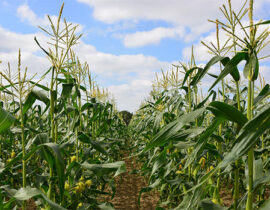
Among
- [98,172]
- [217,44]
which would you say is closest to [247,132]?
[98,172]

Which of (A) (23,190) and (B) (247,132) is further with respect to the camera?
(A) (23,190)

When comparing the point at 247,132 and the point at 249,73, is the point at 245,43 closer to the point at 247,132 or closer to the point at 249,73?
the point at 249,73

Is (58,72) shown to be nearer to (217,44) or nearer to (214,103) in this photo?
(217,44)

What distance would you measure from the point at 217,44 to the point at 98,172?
132 centimetres

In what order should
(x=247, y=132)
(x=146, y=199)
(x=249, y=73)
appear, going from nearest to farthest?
(x=247, y=132) → (x=249, y=73) → (x=146, y=199)

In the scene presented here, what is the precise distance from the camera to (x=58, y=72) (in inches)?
79.8

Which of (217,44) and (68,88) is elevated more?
(217,44)

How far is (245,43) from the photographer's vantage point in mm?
1152

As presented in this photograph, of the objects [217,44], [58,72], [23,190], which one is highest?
[217,44]

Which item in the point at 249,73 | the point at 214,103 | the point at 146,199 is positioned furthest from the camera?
the point at 146,199

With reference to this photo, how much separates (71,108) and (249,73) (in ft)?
4.99

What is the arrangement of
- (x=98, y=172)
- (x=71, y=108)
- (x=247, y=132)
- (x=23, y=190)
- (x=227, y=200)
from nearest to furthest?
1. (x=247, y=132)
2. (x=23, y=190)
3. (x=98, y=172)
4. (x=71, y=108)
5. (x=227, y=200)

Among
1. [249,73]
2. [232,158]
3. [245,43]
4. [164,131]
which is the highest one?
[245,43]

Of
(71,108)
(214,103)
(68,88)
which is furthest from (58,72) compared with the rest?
(214,103)
